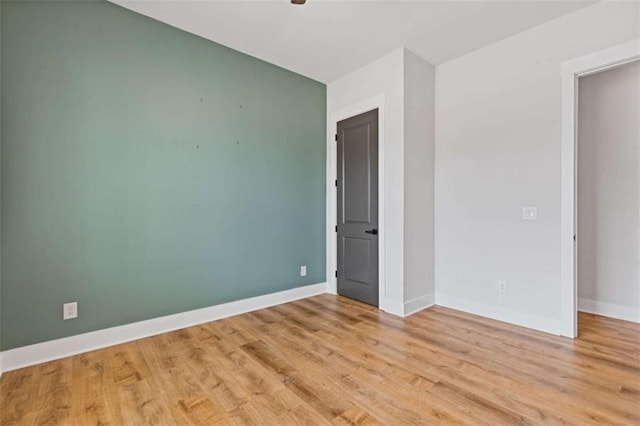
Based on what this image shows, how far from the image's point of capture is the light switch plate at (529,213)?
285 cm

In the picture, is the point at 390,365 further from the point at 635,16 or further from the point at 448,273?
the point at 635,16

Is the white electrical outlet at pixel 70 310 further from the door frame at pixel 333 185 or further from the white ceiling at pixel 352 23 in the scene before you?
the door frame at pixel 333 185

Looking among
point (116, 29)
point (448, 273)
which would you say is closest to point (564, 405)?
point (448, 273)

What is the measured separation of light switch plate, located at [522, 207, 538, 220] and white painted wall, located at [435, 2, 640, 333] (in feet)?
0.14

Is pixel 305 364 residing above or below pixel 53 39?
below

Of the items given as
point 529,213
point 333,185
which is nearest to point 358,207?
point 333,185

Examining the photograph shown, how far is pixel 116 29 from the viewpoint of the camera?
101 inches

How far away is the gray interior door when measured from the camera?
3.54 m

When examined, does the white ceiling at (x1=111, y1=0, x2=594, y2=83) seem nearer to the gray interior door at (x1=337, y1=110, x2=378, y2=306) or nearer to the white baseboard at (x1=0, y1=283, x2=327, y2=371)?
the gray interior door at (x1=337, y1=110, x2=378, y2=306)

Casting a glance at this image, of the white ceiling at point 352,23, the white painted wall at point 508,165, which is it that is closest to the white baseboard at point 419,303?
the white painted wall at point 508,165

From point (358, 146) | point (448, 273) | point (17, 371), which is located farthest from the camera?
point (358, 146)

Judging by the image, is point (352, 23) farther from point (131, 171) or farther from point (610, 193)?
point (610, 193)

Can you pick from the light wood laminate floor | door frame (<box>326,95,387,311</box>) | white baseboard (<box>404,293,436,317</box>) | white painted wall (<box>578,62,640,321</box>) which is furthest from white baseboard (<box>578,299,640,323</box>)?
door frame (<box>326,95,387,311</box>)

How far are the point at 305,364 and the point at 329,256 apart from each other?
6.45 ft
